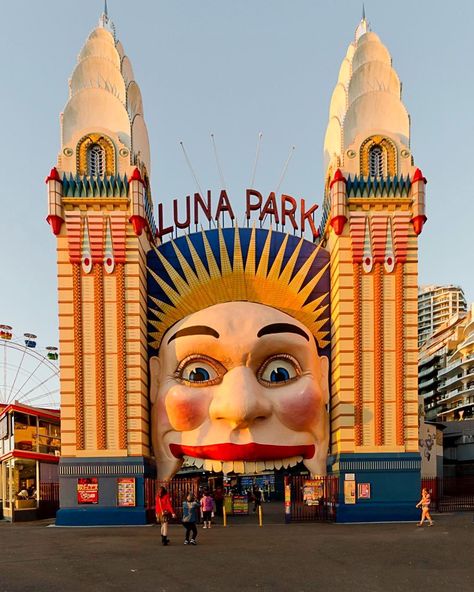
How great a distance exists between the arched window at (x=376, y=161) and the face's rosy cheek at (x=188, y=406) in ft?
38.2

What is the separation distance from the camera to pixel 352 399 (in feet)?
90.3

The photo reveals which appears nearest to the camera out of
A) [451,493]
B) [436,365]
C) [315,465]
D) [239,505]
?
[315,465]

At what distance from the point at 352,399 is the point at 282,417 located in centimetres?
290

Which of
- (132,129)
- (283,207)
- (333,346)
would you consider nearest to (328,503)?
(333,346)

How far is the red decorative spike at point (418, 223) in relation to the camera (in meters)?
28.1

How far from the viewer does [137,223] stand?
27.9m

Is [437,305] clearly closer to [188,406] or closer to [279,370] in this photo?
[279,370]

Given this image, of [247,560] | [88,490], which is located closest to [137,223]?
[88,490]

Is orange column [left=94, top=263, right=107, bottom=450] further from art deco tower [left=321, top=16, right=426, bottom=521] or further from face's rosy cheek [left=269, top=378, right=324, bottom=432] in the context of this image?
art deco tower [left=321, top=16, right=426, bottom=521]

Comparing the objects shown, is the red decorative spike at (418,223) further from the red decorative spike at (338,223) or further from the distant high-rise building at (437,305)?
the distant high-rise building at (437,305)

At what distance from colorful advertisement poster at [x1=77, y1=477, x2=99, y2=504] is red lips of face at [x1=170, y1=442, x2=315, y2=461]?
3.43m

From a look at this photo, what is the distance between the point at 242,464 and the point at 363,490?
488cm

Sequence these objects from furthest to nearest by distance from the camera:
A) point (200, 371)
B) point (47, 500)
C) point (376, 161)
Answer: point (47, 500)
point (376, 161)
point (200, 371)

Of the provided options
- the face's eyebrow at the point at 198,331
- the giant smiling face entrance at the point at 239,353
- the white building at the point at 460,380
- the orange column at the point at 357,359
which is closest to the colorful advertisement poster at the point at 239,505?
the giant smiling face entrance at the point at 239,353
